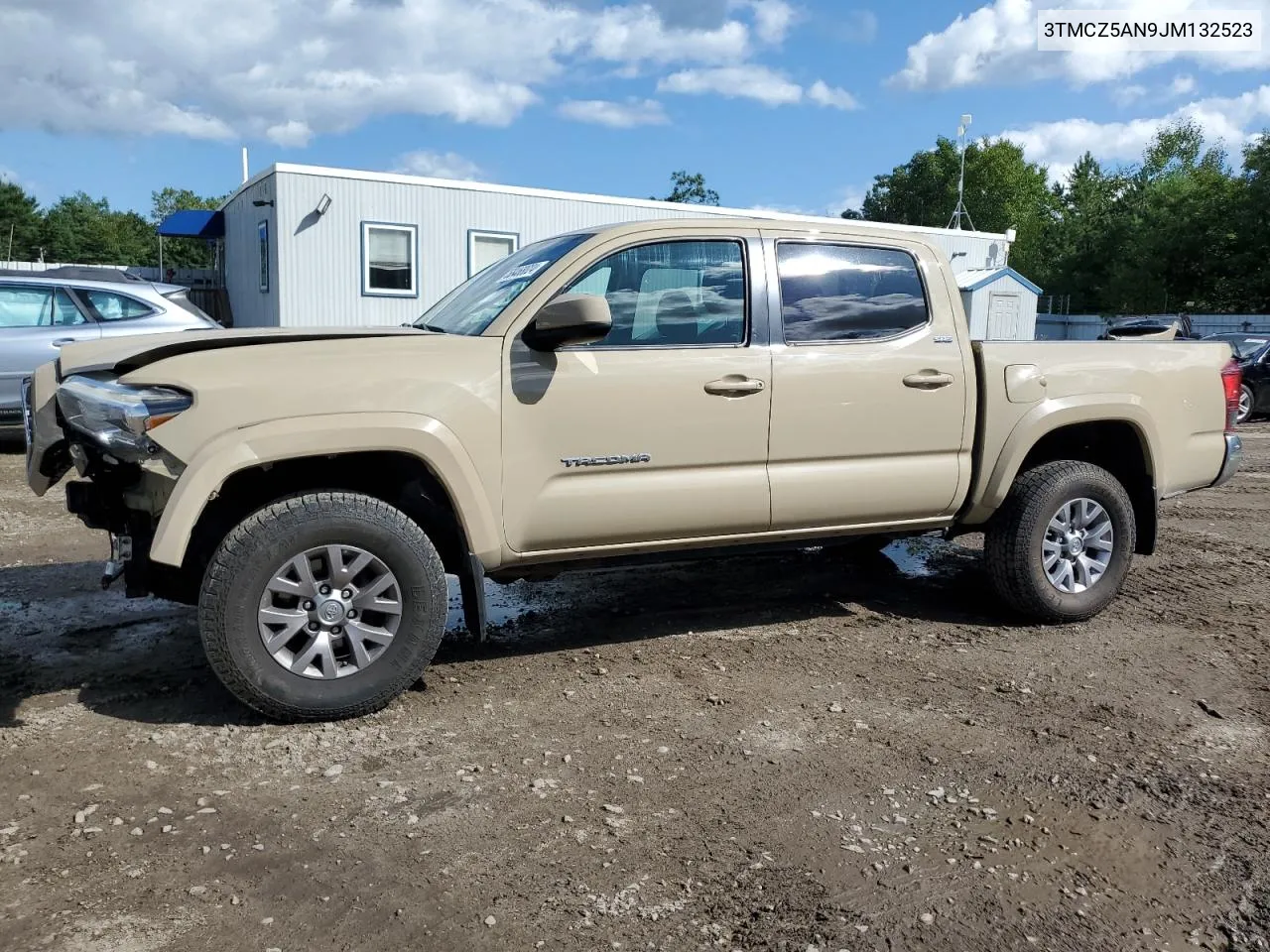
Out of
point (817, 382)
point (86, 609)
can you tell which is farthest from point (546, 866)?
point (86, 609)

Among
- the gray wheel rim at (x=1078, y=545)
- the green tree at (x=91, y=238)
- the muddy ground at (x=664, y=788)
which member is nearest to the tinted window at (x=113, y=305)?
the muddy ground at (x=664, y=788)

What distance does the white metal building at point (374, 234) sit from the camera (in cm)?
1584

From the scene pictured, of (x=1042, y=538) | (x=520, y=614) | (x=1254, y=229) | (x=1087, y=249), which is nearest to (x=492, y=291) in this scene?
(x=520, y=614)

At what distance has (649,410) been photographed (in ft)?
13.6

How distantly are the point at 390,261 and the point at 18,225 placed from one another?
67845mm

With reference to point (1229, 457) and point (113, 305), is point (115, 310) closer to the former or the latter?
point (113, 305)

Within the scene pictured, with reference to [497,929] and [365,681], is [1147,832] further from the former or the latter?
[365,681]

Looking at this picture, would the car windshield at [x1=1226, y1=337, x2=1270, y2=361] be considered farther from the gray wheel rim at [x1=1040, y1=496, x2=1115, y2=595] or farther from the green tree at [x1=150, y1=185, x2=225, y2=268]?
the green tree at [x1=150, y1=185, x2=225, y2=268]

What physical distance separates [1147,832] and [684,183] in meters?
67.3

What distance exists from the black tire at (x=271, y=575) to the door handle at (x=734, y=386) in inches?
53.1

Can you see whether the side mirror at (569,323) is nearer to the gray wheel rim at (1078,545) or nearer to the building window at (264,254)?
the gray wheel rim at (1078,545)

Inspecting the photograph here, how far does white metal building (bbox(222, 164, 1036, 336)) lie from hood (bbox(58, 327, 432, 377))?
480 inches

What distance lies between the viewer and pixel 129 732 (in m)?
3.65

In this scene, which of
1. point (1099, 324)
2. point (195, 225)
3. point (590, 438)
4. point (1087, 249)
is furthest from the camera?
point (1087, 249)
